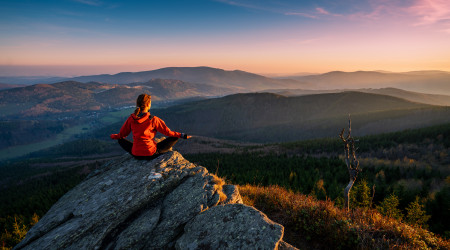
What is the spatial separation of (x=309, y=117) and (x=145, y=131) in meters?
160

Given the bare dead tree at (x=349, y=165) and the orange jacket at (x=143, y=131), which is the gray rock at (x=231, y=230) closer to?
the orange jacket at (x=143, y=131)

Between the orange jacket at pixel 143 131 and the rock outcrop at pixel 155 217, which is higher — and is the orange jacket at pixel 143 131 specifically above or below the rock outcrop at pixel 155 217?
above

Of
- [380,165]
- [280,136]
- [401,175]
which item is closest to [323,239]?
[401,175]

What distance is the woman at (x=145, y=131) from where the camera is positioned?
659 centimetres

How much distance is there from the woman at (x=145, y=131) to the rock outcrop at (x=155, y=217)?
45cm

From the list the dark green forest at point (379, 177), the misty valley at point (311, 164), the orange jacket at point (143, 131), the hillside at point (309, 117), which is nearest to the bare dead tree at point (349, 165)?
the misty valley at point (311, 164)

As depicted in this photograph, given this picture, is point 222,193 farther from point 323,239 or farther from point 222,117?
point 222,117

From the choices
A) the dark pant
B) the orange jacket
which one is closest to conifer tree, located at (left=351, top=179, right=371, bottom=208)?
the dark pant

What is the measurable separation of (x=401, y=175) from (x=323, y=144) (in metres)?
27.7

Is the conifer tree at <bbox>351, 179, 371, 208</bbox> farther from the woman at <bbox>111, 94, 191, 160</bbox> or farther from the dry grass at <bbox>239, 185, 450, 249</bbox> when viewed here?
the woman at <bbox>111, 94, 191, 160</bbox>

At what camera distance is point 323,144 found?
45188 mm

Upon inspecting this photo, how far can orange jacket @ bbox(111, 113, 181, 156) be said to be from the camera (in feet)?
21.6

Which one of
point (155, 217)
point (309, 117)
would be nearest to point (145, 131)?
point (155, 217)

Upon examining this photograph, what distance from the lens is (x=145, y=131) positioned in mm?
6586
